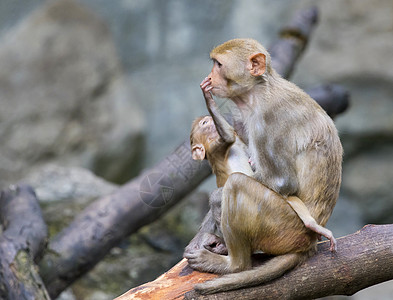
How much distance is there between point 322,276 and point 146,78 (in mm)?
7556

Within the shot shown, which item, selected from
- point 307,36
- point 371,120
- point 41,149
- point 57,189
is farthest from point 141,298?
point 371,120

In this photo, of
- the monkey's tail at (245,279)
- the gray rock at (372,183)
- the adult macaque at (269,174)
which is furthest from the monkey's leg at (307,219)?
the gray rock at (372,183)

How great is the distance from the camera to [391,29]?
9.80 meters

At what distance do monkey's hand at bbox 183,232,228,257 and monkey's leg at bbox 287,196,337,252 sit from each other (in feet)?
2.03

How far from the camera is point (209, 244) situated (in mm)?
4055

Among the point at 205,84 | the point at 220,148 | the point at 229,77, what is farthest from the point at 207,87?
the point at 220,148

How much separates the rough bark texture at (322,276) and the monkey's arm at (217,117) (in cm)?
104

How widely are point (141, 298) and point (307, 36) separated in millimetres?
5561

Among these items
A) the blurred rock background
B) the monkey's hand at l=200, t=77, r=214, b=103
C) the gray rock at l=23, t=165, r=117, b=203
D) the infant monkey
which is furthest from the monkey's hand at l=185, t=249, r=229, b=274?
the blurred rock background

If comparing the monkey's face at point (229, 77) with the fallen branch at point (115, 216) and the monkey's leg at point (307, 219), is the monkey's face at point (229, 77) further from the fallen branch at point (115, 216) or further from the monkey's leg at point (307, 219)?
the fallen branch at point (115, 216)

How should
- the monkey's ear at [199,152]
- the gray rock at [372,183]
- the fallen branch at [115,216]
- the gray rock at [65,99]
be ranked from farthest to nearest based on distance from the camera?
the gray rock at [372,183] → the gray rock at [65,99] → the fallen branch at [115,216] → the monkey's ear at [199,152]

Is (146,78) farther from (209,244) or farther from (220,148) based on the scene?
(209,244)

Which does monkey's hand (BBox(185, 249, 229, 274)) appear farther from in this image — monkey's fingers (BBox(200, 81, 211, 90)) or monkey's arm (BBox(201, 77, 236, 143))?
monkey's fingers (BBox(200, 81, 211, 90))

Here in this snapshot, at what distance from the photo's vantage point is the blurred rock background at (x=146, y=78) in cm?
963
